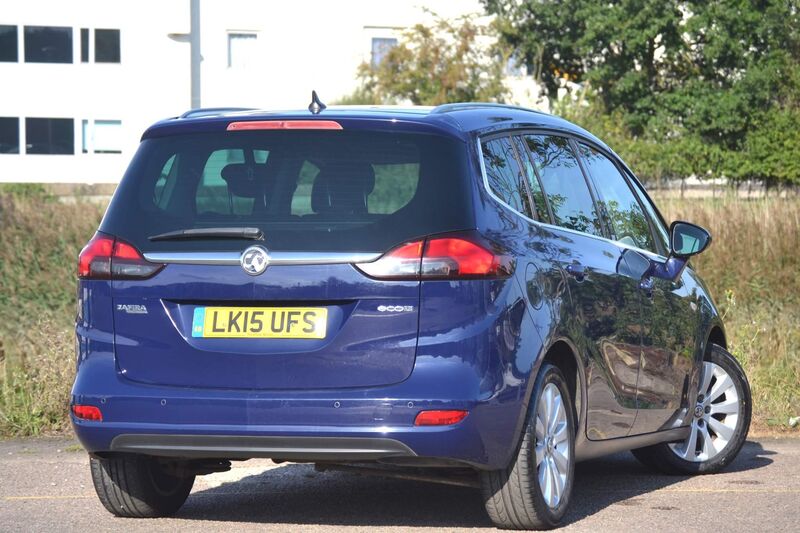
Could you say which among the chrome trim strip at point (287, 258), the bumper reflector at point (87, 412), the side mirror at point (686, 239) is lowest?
the bumper reflector at point (87, 412)

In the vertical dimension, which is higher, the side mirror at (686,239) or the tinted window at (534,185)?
the tinted window at (534,185)

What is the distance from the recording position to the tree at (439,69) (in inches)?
1891

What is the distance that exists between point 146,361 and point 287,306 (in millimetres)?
627

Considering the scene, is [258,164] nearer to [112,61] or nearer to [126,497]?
[126,497]

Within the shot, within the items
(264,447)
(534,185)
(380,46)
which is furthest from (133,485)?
(380,46)

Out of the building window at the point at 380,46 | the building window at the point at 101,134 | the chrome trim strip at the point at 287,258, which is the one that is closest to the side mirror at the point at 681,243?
the chrome trim strip at the point at 287,258

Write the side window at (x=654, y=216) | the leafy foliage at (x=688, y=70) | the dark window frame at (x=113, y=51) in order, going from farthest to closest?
the dark window frame at (x=113, y=51) < the leafy foliage at (x=688, y=70) < the side window at (x=654, y=216)

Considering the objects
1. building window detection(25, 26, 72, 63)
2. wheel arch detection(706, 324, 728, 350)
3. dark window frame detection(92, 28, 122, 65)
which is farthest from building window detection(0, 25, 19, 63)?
wheel arch detection(706, 324, 728, 350)

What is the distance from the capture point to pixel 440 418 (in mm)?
5684

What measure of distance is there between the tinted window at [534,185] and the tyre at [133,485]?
196 centimetres

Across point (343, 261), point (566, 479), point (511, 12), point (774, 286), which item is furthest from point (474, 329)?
point (511, 12)

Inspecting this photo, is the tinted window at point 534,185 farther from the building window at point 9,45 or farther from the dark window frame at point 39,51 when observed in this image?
the building window at point 9,45

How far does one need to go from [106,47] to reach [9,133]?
503cm

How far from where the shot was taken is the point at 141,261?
19.7 feet
